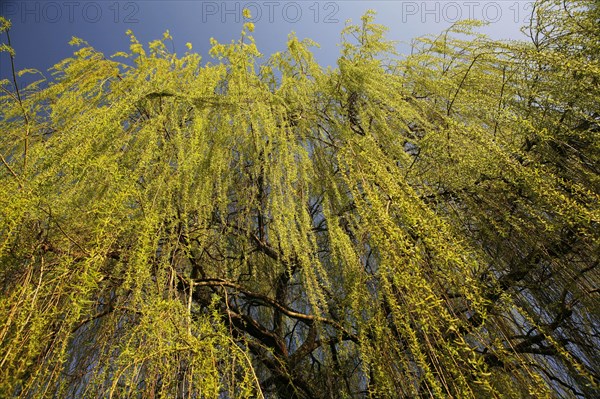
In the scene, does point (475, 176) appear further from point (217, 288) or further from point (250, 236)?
point (217, 288)

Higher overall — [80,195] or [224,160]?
[224,160]

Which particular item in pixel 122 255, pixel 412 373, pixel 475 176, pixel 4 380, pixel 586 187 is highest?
pixel 475 176

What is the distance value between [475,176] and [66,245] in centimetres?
210

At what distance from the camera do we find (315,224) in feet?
10.0

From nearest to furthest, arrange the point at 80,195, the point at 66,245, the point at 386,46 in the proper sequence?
the point at 66,245 < the point at 80,195 < the point at 386,46

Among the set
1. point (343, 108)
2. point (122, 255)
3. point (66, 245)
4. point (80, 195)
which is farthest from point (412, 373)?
point (343, 108)

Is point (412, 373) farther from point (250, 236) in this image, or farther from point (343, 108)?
point (343, 108)

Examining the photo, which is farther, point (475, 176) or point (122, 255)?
point (475, 176)

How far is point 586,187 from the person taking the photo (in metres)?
1.73

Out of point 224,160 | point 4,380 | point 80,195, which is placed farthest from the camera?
point 224,160

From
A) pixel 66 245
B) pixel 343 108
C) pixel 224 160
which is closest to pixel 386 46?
pixel 343 108

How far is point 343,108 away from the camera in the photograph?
3000 mm

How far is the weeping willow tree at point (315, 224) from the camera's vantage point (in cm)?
137

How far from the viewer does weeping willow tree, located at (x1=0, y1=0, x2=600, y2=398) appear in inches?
54.1
